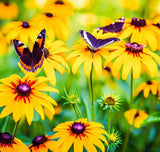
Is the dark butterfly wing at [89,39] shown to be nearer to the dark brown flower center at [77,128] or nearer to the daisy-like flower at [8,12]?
the dark brown flower center at [77,128]

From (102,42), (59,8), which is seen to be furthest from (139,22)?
(59,8)

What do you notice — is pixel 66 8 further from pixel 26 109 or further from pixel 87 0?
pixel 26 109

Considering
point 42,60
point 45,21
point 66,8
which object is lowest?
point 42,60

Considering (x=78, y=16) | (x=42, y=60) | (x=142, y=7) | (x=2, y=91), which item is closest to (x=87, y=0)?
(x=78, y=16)

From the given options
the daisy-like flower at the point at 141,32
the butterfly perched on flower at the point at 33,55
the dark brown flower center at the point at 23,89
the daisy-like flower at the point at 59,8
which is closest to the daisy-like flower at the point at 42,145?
the dark brown flower center at the point at 23,89

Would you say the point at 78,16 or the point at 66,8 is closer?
the point at 66,8

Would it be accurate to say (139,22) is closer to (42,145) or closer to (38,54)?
(38,54)
